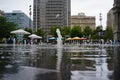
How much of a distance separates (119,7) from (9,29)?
35332 millimetres

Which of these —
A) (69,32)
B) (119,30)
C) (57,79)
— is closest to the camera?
(57,79)

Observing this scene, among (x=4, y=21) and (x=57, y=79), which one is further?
(x=4, y=21)

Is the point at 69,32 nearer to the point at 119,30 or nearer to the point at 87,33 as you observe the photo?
the point at 87,33

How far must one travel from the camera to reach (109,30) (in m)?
161

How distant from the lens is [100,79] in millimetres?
10219

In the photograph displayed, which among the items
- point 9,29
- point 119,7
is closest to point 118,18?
point 119,7

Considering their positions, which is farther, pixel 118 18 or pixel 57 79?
pixel 118 18

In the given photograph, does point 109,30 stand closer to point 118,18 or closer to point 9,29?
point 118,18

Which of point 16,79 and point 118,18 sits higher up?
point 118,18

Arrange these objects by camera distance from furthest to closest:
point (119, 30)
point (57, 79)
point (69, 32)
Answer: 1. point (69, 32)
2. point (119, 30)
3. point (57, 79)

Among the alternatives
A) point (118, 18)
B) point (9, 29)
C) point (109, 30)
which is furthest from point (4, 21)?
point (109, 30)

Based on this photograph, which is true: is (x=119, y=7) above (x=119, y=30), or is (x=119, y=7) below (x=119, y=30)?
above

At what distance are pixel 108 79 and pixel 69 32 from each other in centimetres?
14546

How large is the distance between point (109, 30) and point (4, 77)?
153m
